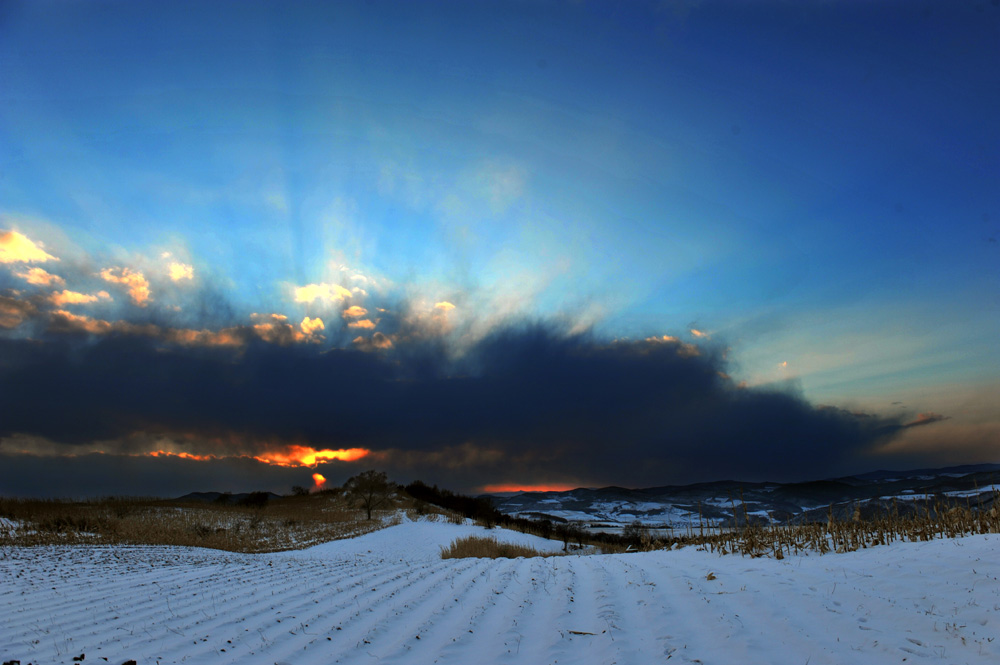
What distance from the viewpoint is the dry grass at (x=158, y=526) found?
19.9 meters

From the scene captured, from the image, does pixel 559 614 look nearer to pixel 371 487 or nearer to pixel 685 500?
pixel 371 487

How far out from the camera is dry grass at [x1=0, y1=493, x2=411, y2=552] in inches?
783

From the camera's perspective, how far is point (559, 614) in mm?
6031

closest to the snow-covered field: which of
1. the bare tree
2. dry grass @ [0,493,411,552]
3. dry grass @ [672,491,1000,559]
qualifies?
dry grass @ [672,491,1000,559]

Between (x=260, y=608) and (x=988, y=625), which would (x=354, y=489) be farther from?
(x=988, y=625)

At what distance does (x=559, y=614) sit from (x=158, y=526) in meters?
27.4

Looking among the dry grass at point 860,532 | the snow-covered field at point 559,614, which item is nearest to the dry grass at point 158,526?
the snow-covered field at point 559,614

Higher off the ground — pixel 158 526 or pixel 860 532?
pixel 860 532

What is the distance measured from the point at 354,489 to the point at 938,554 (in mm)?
42433

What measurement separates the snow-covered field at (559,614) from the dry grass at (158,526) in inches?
459

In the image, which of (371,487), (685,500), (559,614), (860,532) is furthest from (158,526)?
(685,500)

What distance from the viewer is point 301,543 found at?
24.0 m

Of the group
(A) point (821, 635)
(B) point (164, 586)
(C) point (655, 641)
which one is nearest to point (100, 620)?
(B) point (164, 586)

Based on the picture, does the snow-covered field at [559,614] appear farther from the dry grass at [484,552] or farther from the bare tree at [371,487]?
the bare tree at [371,487]
